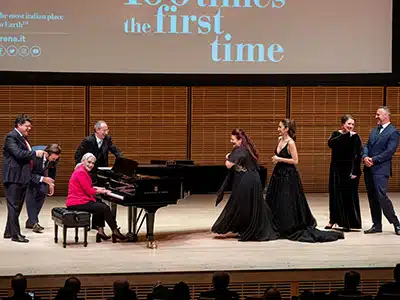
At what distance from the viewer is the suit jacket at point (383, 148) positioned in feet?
30.9

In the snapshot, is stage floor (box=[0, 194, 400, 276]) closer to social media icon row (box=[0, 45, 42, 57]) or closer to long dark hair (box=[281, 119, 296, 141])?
long dark hair (box=[281, 119, 296, 141])

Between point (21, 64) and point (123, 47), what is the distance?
1.27 m

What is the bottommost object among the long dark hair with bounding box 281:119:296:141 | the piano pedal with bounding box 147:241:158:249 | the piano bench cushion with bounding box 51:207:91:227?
the piano pedal with bounding box 147:241:158:249

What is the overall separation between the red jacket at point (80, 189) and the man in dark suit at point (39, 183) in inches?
22.8

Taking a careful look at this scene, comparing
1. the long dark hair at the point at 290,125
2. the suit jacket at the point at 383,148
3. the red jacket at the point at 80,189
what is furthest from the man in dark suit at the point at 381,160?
the red jacket at the point at 80,189

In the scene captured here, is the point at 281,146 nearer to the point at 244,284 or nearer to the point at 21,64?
the point at 244,284

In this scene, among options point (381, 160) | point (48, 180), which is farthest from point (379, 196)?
point (48, 180)

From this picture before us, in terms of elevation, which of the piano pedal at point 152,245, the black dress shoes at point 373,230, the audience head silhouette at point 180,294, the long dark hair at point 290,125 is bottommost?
the piano pedal at point 152,245

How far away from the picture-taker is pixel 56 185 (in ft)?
41.0

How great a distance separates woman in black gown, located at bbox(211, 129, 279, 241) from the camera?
9227mm

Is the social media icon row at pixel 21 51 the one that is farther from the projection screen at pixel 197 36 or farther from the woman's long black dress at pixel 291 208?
the woman's long black dress at pixel 291 208

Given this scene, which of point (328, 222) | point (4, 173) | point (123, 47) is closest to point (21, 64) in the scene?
point (123, 47)

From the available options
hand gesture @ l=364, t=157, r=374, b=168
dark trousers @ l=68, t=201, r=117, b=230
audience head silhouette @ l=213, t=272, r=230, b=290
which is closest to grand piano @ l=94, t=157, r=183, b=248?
dark trousers @ l=68, t=201, r=117, b=230

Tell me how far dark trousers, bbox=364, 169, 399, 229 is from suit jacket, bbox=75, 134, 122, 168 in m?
2.78
